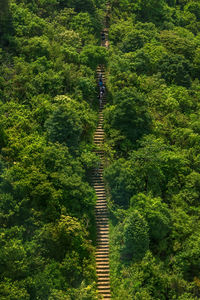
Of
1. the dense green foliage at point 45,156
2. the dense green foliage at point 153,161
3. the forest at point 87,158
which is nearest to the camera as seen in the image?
the dense green foliage at point 45,156

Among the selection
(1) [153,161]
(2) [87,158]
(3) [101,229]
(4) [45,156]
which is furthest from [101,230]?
(4) [45,156]

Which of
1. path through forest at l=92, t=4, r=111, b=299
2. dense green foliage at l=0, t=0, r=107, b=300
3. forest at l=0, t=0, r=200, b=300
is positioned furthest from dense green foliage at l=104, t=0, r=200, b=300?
dense green foliage at l=0, t=0, r=107, b=300

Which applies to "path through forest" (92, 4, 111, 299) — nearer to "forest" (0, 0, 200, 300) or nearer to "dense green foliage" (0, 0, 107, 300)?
"forest" (0, 0, 200, 300)

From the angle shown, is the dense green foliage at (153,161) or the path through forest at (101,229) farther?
the path through forest at (101,229)

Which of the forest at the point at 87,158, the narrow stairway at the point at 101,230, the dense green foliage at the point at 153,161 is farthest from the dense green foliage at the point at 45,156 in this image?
the dense green foliage at the point at 153,161

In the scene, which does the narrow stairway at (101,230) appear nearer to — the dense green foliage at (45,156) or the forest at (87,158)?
the forest at (87,158)

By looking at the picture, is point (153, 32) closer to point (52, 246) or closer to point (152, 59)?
point (152, 59)

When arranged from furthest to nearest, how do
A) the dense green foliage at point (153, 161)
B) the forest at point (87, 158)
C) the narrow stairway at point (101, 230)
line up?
1. the narrow stairway at point (101, 230)
2. the dense green foliage at point (153, 161)
3. the forest at point (87, 158)

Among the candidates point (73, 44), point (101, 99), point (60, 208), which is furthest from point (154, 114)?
point (60, 208)
